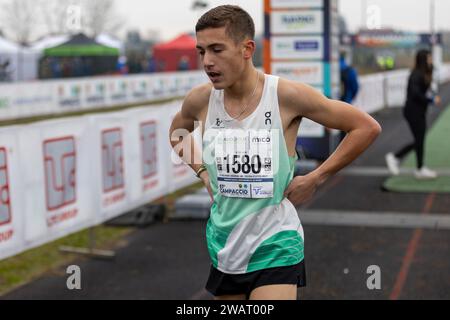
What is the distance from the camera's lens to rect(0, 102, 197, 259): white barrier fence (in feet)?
21.6

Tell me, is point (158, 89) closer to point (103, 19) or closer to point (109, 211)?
point (109, 211)

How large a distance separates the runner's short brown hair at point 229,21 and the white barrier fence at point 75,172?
377 cm

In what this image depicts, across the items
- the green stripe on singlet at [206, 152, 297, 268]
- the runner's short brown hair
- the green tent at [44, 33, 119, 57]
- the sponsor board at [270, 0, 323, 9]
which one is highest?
the sponsor board at [270, 0, 323, 9]

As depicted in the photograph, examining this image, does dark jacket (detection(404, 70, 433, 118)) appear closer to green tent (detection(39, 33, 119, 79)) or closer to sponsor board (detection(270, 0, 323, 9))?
sponsor board (detection(270, 0, 323, 9))

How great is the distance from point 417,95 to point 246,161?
8541 mm

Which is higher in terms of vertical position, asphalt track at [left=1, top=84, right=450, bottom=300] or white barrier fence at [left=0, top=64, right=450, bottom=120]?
white barrier fence at [left=0, top=64, right=450, bottom=120]

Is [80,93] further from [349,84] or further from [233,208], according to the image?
[233,208]

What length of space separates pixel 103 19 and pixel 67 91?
4378cm

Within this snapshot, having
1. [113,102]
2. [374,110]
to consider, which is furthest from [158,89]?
[374,110]

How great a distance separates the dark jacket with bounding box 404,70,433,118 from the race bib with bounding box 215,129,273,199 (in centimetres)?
854

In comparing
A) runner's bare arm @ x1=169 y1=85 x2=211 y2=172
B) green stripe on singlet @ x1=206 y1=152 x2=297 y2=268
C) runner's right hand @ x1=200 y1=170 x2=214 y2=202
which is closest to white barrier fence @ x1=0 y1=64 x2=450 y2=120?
runner's bare arm @ x1=169 y1=85 x2=211 y2=172

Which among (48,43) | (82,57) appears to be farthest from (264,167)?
(48,43)

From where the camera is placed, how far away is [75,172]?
7508 mm

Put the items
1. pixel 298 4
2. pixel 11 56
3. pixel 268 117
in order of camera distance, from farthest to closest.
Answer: pixel 11 56 < pixel 298 4 < pixel 268 117
